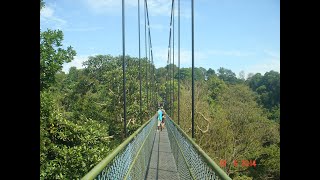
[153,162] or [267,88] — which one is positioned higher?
[267,88]

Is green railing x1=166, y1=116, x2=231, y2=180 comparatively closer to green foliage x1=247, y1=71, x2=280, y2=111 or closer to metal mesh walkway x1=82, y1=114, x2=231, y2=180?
metal mesh walkway x1=82, y1=114, x2=231, y2=180

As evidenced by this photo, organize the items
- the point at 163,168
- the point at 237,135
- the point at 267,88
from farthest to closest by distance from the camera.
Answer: the point at 267,88 < the point at 237,135 < the point at 163,168

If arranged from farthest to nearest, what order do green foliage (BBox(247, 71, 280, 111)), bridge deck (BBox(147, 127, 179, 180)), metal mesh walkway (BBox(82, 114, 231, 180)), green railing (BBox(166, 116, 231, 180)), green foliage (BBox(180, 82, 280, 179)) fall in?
green foliage (BBox(247, 71, 280, 111)) < green foliage (BBox(180, 82, 280, 179)) < bridge deck (BBox(147, 127, 179, 180)) < metal mesh walkway (BBox(82, 114, 231, 180)) < green railing (BBox(166, 116, 231, 180))

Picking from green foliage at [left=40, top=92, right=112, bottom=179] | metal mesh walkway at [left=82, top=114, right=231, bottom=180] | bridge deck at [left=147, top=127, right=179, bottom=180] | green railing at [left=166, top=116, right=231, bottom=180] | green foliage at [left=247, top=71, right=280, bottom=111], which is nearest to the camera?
green railing at [left=166, top=116, right=231, bottom=180]

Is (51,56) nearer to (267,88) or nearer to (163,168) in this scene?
(163,168)

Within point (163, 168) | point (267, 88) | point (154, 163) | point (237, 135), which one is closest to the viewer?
point (163, 168)

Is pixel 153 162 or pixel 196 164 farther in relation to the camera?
pixel 153 162

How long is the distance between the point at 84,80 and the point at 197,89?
→ 36.8ft

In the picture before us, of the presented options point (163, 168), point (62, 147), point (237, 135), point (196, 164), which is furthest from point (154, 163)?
point (237, 135)

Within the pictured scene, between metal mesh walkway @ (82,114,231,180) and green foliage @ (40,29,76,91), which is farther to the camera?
green foliage @ (40,29,76,91)

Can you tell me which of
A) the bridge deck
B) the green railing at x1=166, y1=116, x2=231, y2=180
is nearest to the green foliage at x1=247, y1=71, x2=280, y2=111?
the bridge deck

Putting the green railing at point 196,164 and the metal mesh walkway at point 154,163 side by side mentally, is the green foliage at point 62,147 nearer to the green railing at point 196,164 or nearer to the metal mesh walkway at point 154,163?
the metal mesh walkway at point 154,163

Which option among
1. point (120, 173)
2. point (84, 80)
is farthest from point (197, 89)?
point (120, 173)
